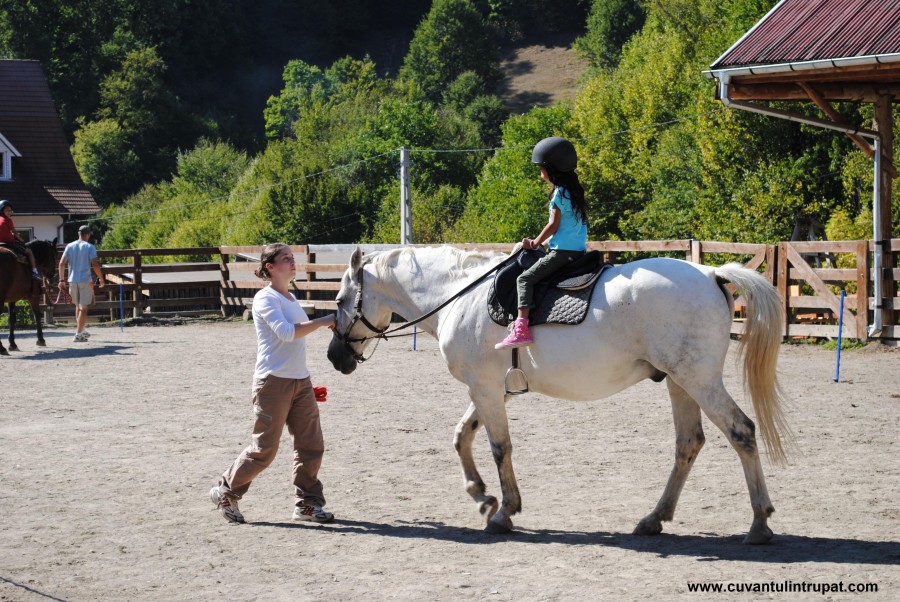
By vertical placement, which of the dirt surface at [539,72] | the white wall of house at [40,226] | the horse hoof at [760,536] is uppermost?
the dirt surface at [539,72]

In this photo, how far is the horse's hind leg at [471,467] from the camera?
21.0ft

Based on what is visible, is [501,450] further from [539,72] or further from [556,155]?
[539,72]

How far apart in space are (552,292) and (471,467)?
1286 millimetres

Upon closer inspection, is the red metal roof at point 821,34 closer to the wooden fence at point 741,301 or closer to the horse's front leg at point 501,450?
the wooden fence at point 741,301

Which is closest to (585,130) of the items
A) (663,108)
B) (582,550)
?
(663,108)

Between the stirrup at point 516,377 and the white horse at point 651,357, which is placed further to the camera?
the stirrup at point 516,377

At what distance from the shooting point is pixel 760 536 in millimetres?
5621

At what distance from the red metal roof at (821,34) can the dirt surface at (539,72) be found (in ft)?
242

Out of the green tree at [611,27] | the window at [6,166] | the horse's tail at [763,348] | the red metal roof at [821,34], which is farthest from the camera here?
the green tree at [611,27]

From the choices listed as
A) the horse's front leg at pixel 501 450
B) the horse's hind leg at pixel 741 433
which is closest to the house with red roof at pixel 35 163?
the horse's front leg at pixel 501 450

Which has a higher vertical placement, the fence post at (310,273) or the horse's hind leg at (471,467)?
the fence post at (310,273)

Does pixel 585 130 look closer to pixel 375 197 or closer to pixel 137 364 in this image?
pixel 375 197

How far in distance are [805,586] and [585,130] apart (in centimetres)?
5092

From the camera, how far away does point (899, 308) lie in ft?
50.3
